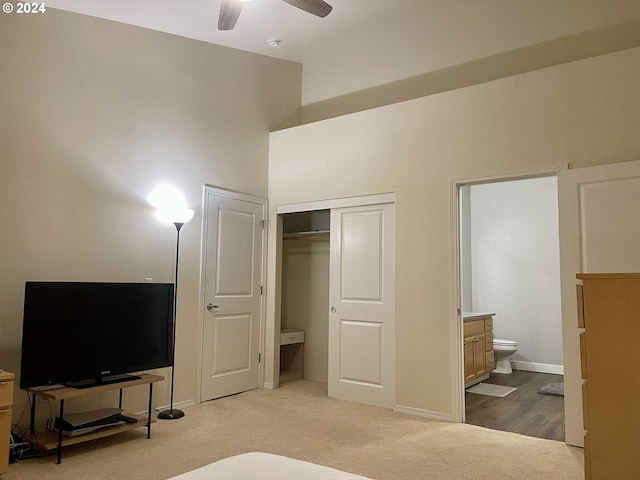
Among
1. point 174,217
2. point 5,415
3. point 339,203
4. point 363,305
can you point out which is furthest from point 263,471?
point 339,203

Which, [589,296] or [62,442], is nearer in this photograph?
[589,296]

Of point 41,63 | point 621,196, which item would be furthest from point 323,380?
point 41,63

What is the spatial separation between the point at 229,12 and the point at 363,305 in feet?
9.56

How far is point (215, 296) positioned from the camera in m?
4.94

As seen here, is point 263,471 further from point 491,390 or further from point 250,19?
point 491,390

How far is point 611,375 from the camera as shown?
2.20 m

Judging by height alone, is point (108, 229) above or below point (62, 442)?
above

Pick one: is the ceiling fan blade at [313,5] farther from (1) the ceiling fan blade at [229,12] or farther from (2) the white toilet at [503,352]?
(2) the white toilet at [503,352]

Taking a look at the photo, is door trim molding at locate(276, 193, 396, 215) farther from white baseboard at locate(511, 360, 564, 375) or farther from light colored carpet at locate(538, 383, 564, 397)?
white baseboard at locate(511, 360, 564, 375)

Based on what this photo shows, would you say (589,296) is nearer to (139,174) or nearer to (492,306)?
(139,174)

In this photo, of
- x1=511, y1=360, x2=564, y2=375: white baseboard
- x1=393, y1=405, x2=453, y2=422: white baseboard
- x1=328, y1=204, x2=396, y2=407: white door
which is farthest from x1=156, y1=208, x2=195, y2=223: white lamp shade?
x1=511, y1=360, x2=564, y2=375: white baseboard

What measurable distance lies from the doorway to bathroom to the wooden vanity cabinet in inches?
1.1

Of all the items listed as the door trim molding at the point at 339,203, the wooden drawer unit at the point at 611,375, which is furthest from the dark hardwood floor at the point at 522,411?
the door trim molding at the point at 339,203

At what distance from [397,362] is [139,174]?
2895 millimetres
